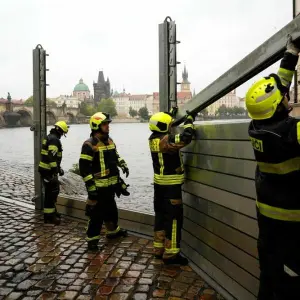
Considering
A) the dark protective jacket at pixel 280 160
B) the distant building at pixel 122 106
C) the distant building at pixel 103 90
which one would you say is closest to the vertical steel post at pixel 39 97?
the dark protective jacket at pixel 280 160

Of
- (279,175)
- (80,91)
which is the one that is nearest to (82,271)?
(279,175)

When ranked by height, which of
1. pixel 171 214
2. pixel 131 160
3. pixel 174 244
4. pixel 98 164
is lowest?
pixel 131 160

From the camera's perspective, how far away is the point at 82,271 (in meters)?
4.89

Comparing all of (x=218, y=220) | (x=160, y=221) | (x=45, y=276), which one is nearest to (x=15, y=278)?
(x=45, y=276)

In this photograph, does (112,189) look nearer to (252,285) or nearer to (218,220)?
(218,220)

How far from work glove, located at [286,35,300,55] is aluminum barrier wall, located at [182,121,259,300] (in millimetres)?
765

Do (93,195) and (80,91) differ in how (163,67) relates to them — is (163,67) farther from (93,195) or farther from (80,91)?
(80,91)

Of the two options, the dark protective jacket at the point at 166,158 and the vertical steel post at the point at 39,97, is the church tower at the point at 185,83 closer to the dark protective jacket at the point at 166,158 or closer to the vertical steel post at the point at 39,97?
the dark protective jacket at the point at 166,158

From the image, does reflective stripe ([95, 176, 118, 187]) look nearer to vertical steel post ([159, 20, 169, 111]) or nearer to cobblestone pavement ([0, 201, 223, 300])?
cobblestone pavement ([0, 201, 223, 300])

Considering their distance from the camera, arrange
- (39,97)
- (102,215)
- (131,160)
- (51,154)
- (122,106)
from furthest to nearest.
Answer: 1. (122,106)
2. (131,160)
3. (39,97)
4. (51,154)
5. (102,215)

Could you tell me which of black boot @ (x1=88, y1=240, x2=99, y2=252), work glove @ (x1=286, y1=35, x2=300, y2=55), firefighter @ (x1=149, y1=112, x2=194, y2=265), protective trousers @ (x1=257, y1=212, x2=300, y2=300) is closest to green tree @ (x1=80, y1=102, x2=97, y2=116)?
black boot @ (x1=88, y1=240, x2=99, y2=252)

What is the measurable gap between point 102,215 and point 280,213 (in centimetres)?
380

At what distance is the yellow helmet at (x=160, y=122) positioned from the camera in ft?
16.1

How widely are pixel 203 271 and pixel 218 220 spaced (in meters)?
0.82
